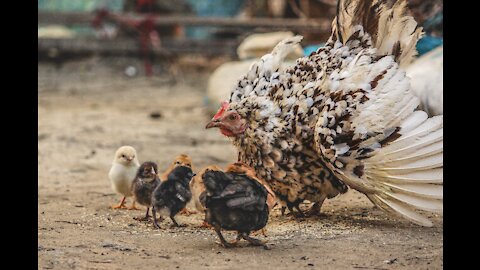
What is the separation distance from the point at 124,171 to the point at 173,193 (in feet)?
2.49

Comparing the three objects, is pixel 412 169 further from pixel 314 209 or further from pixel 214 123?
A: pixel 214 123

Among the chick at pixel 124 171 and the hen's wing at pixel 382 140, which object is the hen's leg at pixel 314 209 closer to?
the hen's wing at pixel 382 140

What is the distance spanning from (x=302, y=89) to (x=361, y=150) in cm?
49

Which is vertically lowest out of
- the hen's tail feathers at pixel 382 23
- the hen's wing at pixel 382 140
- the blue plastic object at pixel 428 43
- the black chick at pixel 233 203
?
the black chick at pixel 233 203

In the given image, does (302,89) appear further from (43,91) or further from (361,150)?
(43,91)

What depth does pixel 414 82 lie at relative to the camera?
6730mm

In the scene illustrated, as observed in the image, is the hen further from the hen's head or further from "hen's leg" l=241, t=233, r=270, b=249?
"hen's leg" l=241, t=233, r=270, b=249

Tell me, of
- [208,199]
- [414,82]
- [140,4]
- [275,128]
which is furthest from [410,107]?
[140,4]

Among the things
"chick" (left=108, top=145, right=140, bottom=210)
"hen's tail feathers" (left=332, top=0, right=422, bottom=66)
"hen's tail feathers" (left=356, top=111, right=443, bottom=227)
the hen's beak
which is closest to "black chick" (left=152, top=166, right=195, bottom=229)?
the hen's beak

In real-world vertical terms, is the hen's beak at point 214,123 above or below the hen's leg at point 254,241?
above

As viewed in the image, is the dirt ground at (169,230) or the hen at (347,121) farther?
the hen at (347,121)

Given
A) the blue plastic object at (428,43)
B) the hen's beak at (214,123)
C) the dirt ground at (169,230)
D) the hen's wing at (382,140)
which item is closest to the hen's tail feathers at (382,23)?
the hen's wing at (382,140)

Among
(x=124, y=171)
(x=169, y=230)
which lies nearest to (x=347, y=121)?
(x=169, y=230)

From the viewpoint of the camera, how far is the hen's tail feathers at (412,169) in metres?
4.30
